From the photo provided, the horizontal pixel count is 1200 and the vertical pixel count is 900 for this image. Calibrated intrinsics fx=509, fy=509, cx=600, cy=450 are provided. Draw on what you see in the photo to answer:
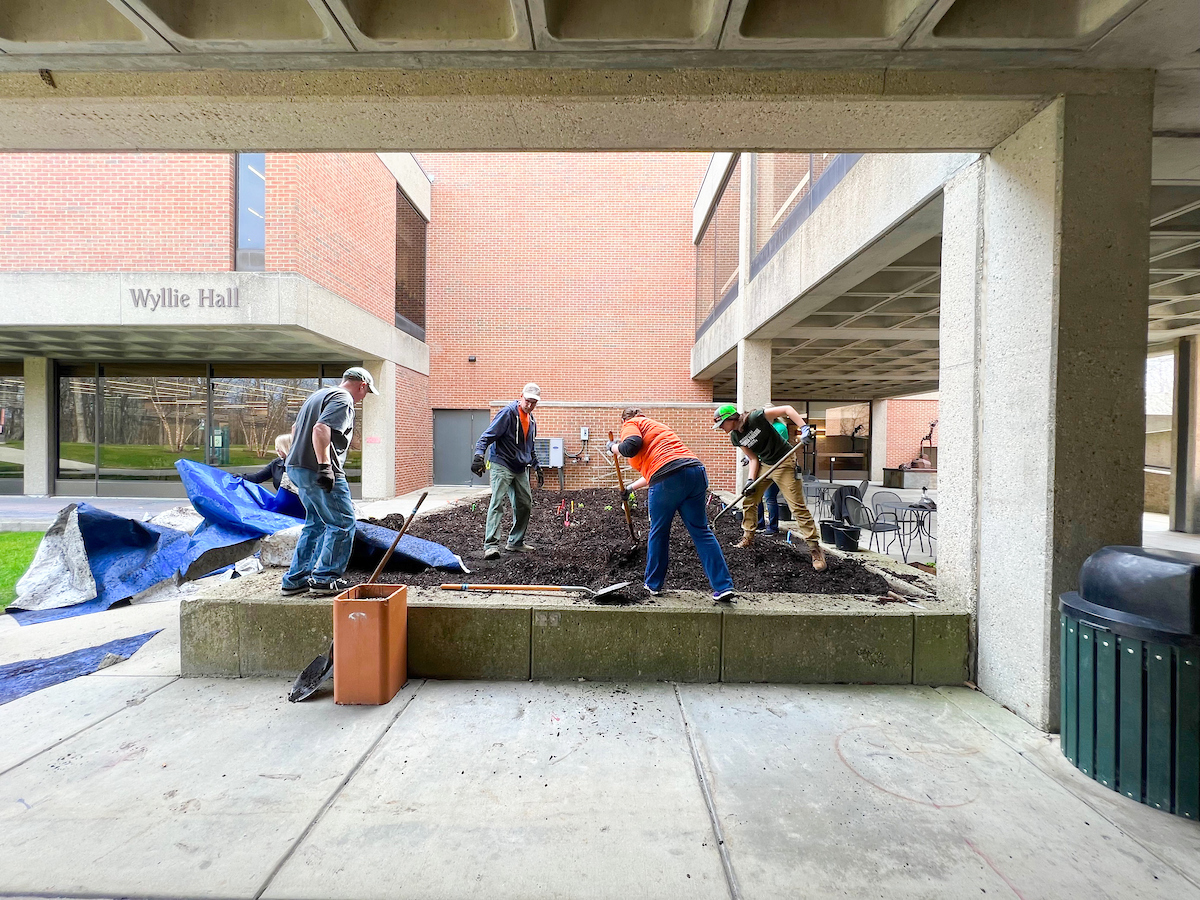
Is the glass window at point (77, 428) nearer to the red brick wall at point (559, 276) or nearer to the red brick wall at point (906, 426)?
the red brick wall at point (559, 276)

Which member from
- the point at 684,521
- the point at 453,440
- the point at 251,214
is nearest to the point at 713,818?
the point at 684,521

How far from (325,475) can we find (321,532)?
56cm

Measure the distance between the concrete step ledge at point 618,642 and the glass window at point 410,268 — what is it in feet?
40.2

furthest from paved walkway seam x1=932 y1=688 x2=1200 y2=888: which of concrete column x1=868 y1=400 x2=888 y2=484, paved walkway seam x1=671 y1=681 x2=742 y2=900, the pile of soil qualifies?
concrete column x1=868 y1=400 x2=888 y2=484

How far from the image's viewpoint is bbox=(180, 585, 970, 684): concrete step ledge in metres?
3.50

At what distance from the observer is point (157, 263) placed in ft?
33.7

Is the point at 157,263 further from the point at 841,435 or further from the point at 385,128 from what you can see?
the point at 841,435

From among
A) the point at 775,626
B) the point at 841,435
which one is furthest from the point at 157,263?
the point at 841,435

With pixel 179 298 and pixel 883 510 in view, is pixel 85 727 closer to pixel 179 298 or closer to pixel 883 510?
pixel 179 298

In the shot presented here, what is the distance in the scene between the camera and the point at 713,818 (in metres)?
2.23

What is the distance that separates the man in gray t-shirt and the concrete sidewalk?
0.89m

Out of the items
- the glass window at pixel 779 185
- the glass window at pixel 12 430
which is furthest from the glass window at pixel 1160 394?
the glass window at pixel 12 430

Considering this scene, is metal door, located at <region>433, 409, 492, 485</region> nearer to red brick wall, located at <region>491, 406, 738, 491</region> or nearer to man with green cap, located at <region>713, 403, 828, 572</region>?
red brick wall, located at <region>491, 406, 738, 491</region>

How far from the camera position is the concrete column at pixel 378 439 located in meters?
12.7
